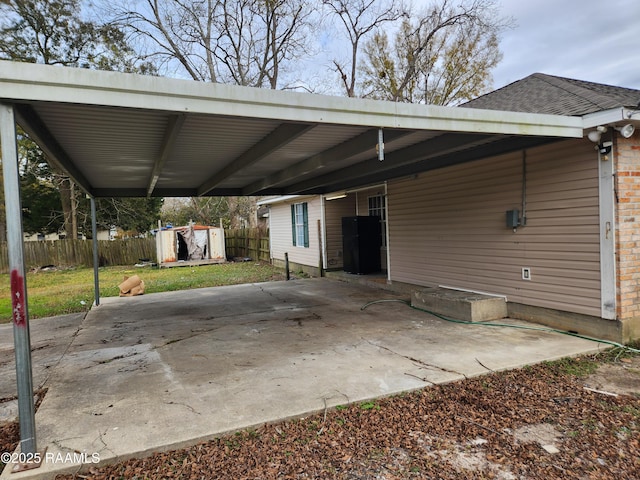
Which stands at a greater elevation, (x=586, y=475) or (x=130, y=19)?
(x=130, y=19)

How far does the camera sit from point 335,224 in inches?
446

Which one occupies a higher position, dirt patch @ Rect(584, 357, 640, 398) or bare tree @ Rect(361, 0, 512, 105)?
bare tree @ Rect(361, 0, 512, 105)

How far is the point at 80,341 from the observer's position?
5.23m

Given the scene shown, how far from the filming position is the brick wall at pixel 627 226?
425 cm

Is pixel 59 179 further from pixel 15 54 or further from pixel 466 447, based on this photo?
pixel 466 447

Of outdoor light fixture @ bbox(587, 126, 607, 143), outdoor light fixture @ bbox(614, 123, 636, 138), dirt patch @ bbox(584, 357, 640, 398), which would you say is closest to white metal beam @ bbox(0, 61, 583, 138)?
outdoor light fixture @ bbox(587, 126, 607, 143)

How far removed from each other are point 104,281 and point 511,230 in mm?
11549

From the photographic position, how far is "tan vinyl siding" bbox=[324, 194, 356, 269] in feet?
37.0

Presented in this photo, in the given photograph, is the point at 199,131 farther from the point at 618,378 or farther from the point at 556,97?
the point at 618,378

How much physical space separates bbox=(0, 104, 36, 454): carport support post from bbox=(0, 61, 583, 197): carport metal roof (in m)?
0.30

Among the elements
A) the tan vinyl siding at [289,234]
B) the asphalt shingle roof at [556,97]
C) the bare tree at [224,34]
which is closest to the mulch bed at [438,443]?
the asphalt shingle roof at [556,97]

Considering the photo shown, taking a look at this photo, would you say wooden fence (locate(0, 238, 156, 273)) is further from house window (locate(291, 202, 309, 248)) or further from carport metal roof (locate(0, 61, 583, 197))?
carport metal roof (locate(0, 61, 583, 197))

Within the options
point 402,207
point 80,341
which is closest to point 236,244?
point 402,207

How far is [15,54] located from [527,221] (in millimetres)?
17022
